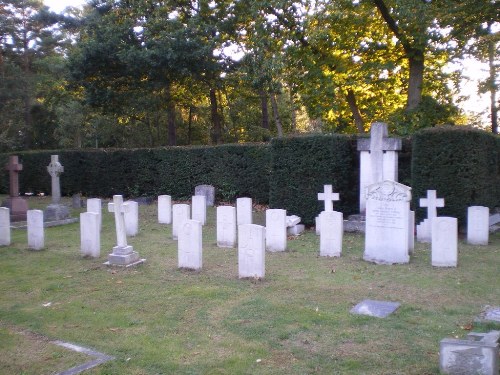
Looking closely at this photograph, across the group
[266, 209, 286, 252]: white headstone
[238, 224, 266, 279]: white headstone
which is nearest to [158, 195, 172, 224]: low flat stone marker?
[266, 209, 286, 252]: white headstone

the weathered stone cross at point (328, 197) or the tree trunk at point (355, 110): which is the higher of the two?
the tree trunk at point (355, 110)

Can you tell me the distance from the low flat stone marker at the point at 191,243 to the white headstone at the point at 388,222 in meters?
3.34

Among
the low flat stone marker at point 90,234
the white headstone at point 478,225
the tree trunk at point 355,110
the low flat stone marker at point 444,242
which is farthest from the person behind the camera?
the tree trunk at point 355,110

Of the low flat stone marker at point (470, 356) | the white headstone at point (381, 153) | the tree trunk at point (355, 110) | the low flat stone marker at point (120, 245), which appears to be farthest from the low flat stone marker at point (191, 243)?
the tree trunk at point (355, 110)

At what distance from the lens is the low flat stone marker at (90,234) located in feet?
33.9

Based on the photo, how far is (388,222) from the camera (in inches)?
384

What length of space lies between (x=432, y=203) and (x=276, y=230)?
13.0ft

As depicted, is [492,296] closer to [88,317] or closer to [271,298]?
[271,298]

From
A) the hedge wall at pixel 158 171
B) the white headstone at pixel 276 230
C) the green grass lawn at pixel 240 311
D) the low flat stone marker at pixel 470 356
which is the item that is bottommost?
the green grass lawn at pixel 240 311

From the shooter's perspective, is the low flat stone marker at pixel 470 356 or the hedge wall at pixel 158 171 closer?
the low flat stone marker at pixel 470 356

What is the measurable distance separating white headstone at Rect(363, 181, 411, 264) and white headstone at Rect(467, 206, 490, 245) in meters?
3.03

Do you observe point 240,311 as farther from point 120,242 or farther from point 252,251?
point 120,242

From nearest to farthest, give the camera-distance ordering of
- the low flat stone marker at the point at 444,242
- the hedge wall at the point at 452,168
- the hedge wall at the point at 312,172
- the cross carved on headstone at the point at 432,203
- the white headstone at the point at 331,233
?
1. the low flat stone marker at the point at 444,242
2. the white headstone at the point at 331,233
3. the cross carved on headstone at the point at 432,203
4. the hedge wall at the point at 452,168
5. the hedge wall at the point at 312,172

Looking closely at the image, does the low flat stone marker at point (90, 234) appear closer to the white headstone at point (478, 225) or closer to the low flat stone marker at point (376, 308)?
the low flat stone marker at point (376, 308)
